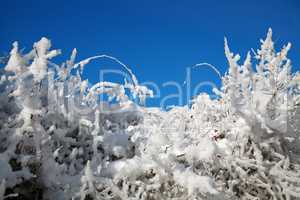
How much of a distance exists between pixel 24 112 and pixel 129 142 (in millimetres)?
888

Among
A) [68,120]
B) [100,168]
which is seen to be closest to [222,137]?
[100,168]

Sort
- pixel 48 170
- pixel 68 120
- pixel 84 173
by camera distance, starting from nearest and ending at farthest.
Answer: pixel 48 170 < pixel 84 173 < pixel 68 120

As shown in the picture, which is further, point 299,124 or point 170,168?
point 299,124

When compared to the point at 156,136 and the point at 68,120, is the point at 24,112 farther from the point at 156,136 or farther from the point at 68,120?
the point at 156,136

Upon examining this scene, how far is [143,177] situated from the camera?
7.47ft

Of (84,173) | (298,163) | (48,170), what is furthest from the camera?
(298,163)

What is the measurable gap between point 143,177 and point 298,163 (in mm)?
1009

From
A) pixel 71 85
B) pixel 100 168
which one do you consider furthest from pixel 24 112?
pixel 71 85

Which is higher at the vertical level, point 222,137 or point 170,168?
point 222,137

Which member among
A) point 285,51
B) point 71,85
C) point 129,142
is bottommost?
point 129,142

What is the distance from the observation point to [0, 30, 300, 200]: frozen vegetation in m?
2.07

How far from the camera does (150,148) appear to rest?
228 centimetres

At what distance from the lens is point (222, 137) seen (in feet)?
8.93

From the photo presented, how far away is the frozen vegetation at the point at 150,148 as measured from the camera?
2.07m
